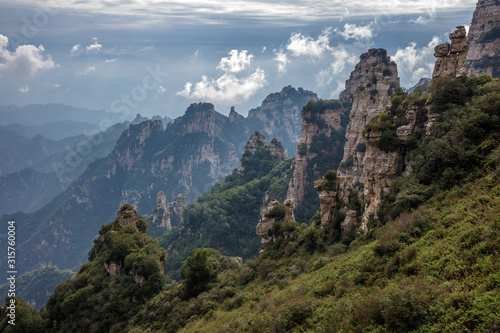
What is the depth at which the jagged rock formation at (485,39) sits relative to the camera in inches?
2470

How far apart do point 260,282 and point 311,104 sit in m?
70.4

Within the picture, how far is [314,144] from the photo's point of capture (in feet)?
278

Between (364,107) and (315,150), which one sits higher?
(364,107)

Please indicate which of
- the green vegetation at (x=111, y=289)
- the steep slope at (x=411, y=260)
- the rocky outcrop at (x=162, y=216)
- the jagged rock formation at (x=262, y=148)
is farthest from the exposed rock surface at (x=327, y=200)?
the rocky outcrop at (x=162, y=216)

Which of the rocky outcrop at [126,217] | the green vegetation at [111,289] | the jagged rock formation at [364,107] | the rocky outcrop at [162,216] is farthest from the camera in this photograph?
the rocky outcrop at [162,216]

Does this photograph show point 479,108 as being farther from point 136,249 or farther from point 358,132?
point 358,132

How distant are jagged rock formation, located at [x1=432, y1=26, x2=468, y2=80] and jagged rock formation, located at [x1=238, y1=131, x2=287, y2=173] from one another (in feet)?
291

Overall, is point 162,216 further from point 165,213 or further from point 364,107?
point 364,107

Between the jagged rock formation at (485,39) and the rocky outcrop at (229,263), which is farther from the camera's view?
the jagged rock formation at (485,39)

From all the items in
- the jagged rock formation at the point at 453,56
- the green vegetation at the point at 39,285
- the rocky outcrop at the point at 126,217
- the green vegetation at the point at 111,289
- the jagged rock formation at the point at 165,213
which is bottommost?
the green vegetation at the point at 39,285

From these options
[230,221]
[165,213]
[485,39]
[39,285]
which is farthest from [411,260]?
[39,285]

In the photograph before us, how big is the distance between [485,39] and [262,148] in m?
75.9

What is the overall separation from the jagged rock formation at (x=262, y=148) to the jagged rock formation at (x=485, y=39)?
66571 millimetres

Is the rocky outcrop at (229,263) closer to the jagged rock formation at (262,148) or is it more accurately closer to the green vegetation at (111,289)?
the green vegetation at (111,289)
